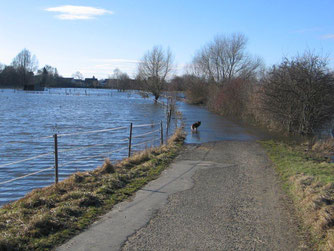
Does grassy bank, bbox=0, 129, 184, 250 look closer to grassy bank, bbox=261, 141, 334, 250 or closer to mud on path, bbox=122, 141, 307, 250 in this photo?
mud on path, bbox=122, 141, 307, 250

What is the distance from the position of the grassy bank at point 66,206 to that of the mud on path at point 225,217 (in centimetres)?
105

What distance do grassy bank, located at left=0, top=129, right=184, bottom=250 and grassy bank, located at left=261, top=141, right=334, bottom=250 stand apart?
11.7 feet

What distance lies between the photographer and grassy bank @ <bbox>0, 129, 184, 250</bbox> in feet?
15.6

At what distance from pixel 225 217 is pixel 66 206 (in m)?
2.88

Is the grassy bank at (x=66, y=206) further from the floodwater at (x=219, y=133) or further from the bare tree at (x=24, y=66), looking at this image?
the bare tree at (x=24, y=66)

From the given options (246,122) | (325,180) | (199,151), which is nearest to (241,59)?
(246,122)

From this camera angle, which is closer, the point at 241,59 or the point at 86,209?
the point at 86,209

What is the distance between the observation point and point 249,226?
18.8ft

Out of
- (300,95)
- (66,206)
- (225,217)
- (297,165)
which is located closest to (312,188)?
(225,217)

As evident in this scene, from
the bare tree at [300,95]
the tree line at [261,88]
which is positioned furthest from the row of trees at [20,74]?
the bare tree at [300,95]

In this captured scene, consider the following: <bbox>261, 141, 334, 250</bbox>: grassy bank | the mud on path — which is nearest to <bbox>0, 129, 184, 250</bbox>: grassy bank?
the mud on path

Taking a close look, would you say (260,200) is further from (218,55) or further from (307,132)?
(218,55)

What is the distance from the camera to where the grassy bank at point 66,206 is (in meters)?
4.77

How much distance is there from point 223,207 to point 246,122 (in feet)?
80.4
